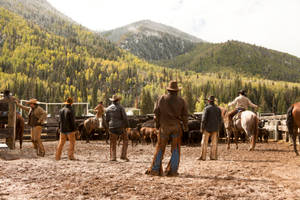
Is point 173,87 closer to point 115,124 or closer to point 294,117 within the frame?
point 115,124

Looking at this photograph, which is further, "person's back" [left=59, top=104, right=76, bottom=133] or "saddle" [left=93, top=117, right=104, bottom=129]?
"saddle" [left=93, top=117, right=104, bottom=129]

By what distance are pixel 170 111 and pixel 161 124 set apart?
1.36ft

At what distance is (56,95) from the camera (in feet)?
404

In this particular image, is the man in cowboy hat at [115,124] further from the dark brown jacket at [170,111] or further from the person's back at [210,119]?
the dark brown jacket at [170,111]

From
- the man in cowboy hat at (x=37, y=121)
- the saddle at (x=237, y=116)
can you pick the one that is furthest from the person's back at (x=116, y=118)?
the saddle at (x=237, y=116)

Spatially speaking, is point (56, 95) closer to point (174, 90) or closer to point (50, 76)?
point (50, 76)

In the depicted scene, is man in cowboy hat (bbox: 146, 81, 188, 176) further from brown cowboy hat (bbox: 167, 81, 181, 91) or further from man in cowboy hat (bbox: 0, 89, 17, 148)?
man in cowboy hat (bbox: 0, 89, 17, 148)

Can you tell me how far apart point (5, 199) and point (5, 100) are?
741cm

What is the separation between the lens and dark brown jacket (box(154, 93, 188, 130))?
786 cm

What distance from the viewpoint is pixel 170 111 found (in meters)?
7.84

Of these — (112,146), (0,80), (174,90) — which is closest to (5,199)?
(174,90)

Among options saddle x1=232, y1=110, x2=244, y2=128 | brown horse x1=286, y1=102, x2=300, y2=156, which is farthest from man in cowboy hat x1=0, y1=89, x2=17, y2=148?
brown horse x1=286, y1=102, x2=300, y2=156

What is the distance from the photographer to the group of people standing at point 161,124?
25.4ft

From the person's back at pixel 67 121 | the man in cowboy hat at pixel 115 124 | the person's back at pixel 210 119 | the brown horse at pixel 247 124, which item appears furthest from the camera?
the brown horse at pixel 247 124
